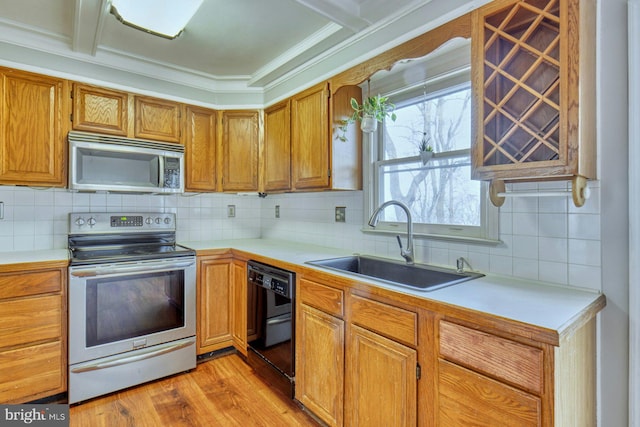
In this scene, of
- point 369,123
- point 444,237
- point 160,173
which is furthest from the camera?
point 160,173

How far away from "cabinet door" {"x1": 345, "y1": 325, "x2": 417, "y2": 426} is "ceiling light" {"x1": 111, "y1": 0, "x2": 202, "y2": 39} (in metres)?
1.90

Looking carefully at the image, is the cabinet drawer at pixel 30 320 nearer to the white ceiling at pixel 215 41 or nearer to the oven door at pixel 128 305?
the oven door at pixel 128 305

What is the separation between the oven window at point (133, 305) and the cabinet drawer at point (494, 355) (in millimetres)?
1889

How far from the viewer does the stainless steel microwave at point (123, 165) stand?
2.23 meters

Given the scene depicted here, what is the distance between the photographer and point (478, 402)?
110cm

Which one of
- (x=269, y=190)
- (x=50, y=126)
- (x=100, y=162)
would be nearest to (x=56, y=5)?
(x=50, y=126)

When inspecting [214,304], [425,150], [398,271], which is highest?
[425,150]

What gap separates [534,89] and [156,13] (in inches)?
76.3

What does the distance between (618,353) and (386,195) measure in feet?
4.62

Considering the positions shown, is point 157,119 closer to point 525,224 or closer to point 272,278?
point 272,278

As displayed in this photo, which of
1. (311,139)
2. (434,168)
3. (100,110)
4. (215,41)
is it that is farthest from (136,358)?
(434,168)

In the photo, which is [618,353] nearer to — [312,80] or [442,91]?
[442,91]

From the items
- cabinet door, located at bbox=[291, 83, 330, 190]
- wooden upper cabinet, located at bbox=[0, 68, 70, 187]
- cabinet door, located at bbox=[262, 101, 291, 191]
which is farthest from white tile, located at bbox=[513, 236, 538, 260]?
wooden upper cabinet, located at bbox=[0, 68, 70, 187]

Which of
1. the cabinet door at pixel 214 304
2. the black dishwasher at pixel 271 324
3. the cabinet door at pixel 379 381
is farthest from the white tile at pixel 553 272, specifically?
the cabinet door at pixel 214 304
